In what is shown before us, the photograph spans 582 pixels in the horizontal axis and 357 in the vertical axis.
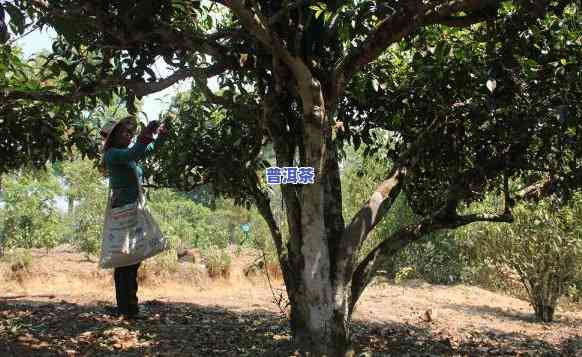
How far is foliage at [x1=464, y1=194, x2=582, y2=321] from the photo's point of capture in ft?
27.9

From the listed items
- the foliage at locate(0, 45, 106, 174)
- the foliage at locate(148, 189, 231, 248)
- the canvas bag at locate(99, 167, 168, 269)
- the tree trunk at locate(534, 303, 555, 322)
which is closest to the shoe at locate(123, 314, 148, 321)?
the canvas bag at locate(99, 167, 168, 269)

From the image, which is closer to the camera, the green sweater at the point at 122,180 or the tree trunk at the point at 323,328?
the tree trunk at the point at 323,328

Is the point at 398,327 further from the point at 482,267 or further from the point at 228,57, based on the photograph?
the point at 482,267

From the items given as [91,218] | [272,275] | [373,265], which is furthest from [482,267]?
[91,218]

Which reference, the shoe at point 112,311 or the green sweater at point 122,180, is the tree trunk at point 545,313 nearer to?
the shoe at point 112,311

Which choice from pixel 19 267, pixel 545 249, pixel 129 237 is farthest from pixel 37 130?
pixel 545 249

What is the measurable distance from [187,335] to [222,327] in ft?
2.01

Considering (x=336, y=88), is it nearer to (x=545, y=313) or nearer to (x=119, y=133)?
(x=119, y=133)

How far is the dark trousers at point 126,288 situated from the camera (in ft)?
16.2

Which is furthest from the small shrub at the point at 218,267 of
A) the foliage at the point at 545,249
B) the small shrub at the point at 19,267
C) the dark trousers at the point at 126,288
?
the dark trousers at the point at 126,288

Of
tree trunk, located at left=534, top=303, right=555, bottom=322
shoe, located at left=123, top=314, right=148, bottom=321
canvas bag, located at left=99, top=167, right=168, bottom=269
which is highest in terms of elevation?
canvas bag, located at left=99, top=167, right=168, bottom=269

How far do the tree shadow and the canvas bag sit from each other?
0.62m

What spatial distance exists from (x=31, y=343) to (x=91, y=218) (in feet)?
36.9

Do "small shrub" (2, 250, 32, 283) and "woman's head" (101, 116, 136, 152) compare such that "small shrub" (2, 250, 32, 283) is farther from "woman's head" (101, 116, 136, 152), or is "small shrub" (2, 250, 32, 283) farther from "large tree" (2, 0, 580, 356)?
"large tree" (2, 0, 580, 356)
